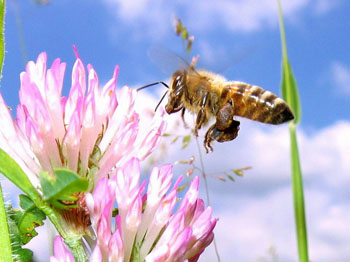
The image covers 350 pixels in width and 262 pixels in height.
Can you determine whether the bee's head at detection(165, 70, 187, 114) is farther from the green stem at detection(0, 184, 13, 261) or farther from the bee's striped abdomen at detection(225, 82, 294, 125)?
the green stem at detection(0, 184, 13, 261)

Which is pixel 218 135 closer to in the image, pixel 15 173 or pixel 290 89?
pixel 15 173

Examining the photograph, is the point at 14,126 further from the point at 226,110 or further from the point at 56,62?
the point at 226,110

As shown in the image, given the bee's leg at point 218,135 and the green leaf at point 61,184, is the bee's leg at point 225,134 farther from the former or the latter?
the green leaf at point 61,184

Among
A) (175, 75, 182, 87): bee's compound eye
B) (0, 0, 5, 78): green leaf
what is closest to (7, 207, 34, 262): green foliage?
(0, 0, 5, 78): green leaf

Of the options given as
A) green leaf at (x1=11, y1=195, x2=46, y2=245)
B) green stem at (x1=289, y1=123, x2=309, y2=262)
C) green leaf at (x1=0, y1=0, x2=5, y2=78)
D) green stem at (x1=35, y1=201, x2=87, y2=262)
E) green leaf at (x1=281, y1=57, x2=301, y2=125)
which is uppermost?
green leaf at (x1=281, y1=57, x2=301, y2=125)

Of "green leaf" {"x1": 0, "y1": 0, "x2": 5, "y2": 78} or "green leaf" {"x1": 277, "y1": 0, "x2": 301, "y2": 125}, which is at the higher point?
"green leaf" {"x1": 277, "y1": 0, "x2": 301, "y2": 125}

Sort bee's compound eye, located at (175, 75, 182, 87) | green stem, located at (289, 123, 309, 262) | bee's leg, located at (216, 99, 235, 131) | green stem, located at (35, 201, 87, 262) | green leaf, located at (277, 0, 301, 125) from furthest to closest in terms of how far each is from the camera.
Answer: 1. green leaf, located at (277, 0, 301, 125)
2. green stem, located at (289, 123, 309, 262)
3. bee's compound eye, located at (175, 75, 182, 87)
4. bee's leg, located at (216, 99, 235, 131)
5. green stem, located at (35, 201, 87, 262)

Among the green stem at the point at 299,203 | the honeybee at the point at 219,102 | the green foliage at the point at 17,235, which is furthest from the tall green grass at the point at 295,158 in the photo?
the green foliage at the point at 17,235
